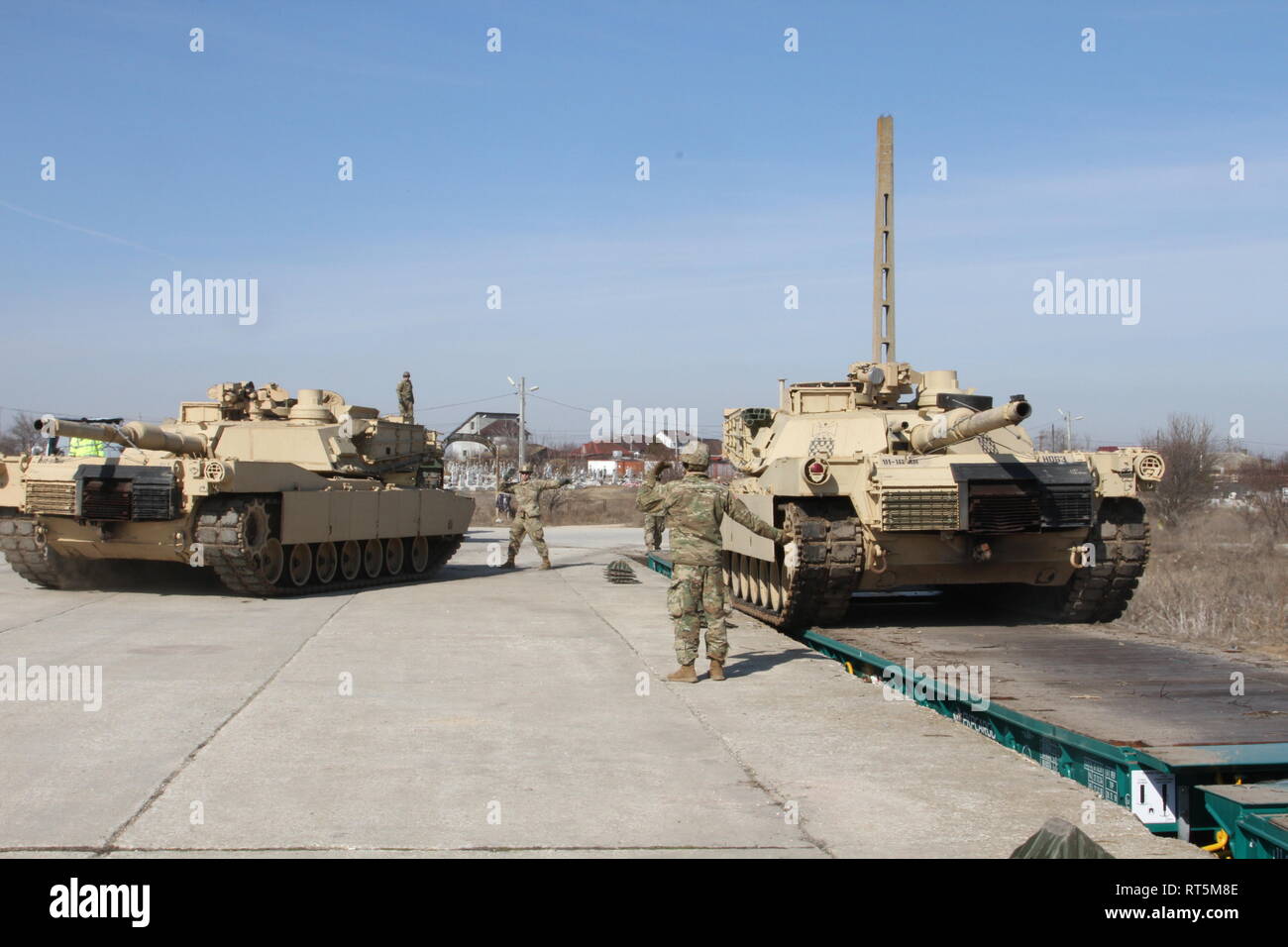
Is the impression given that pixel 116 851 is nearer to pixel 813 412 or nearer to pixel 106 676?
pixel 106 676

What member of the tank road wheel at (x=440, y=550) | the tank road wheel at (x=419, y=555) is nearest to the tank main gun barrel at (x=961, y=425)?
the tank road wheel at (x=419, y=555)

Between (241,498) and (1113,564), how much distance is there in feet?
32.8

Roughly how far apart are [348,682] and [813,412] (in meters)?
7.53

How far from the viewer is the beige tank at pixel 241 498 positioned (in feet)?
49.9

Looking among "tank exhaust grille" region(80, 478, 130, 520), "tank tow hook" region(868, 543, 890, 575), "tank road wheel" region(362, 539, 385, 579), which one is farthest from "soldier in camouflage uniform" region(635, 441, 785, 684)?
"tank road wheel" region(362, 539, 385, 579)

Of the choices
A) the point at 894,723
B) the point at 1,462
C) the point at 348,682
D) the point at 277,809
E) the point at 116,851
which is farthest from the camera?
the point at 1,462

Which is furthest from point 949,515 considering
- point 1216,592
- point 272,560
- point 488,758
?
point 1216,592

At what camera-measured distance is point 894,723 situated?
8.19 meters

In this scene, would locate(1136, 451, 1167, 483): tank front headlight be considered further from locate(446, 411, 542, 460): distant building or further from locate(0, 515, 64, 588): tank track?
locate(446, 411, 542, 460): distant building

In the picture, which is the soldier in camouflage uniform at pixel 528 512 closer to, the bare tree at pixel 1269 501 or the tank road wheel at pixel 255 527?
the tank road wheel at pixel 255 527

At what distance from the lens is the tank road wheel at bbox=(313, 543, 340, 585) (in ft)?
58.8

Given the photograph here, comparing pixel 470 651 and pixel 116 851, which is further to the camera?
pixel 470 651
